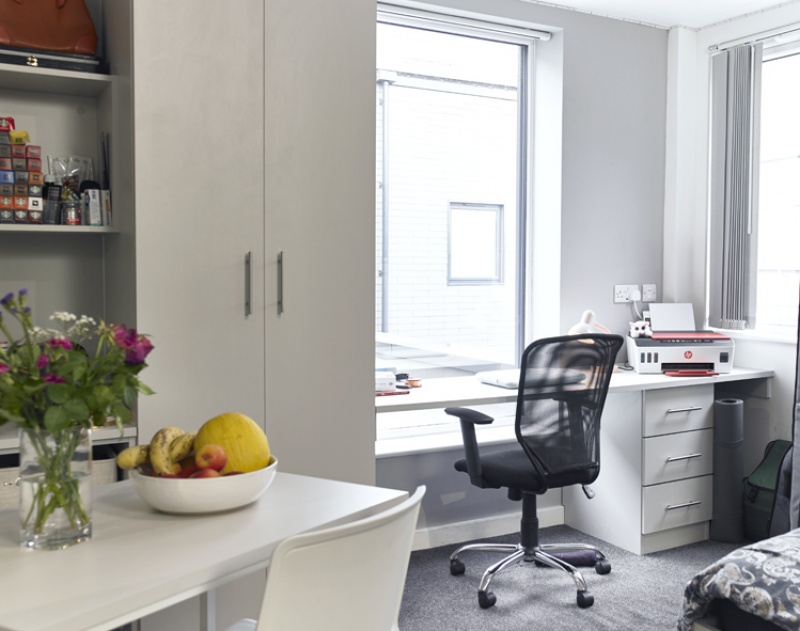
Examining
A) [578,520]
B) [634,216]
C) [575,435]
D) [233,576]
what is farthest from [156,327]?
[634,216]

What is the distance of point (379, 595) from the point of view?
1309mm

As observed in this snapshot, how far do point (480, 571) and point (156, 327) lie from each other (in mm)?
1820

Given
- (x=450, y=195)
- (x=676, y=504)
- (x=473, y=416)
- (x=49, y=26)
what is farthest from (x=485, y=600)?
(x=49, y=26)

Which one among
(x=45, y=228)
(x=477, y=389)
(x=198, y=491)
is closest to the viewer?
(x=198, y=491)

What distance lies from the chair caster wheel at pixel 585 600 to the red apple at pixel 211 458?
79.9 inches

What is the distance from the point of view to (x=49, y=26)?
2.45 metres

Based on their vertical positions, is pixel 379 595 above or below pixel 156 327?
below

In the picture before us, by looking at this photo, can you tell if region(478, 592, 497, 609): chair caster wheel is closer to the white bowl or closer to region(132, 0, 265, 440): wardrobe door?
region(132, 0, 265, 440): wardrobe door

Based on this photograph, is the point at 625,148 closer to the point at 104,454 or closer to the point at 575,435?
the point at 575,435

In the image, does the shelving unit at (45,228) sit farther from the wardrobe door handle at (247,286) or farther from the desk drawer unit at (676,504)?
the desk drawer unit at (676,504)

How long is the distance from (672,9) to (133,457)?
3597 mm

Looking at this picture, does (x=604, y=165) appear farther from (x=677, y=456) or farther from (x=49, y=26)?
(x=49, y=26)

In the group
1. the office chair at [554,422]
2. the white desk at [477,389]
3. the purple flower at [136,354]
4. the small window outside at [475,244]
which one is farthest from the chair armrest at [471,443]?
the purple flower at [136,354]

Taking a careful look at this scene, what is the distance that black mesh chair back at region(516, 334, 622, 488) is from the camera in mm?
3113
